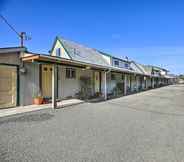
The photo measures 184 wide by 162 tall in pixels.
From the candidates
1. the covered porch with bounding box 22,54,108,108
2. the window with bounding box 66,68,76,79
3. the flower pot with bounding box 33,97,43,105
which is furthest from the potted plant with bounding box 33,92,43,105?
the window with bounding box 66,68,76,79

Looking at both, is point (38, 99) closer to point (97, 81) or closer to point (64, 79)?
point (64, 79)

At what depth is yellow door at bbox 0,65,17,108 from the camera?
8.20 m

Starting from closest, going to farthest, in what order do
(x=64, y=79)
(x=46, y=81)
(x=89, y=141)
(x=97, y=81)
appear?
1. (x=89, y=141)
2. (x=46, y=81)
3. (x=64, y=79)
4. (x=97, y=81)

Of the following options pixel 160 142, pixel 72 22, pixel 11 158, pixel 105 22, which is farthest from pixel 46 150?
pixel 105 22

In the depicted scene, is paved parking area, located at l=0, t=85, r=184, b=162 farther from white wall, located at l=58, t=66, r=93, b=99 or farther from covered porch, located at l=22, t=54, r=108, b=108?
white wall, located at l=58, t=66, r=93, b=99

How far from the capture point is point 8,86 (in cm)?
848

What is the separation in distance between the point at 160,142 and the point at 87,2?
1183cm

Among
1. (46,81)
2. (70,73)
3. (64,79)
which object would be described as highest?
(70,73)

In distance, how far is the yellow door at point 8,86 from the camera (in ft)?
26.9

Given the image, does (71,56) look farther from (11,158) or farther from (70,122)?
(11,158)

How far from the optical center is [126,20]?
15.8 meters

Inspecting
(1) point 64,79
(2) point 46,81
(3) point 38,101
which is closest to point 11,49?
(2) point 46,81

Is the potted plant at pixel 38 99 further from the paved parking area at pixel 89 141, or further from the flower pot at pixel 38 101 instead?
the paved parking area at pixel 89 141

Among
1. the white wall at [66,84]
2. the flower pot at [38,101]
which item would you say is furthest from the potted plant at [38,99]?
the white wall at [66,84]
